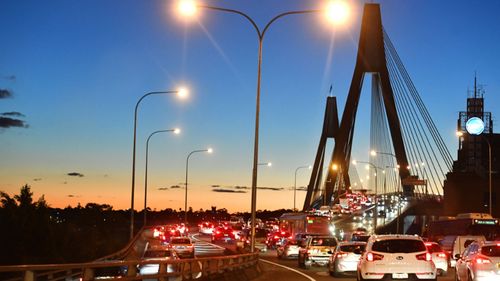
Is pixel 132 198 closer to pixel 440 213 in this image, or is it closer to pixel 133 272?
pixel 133 272

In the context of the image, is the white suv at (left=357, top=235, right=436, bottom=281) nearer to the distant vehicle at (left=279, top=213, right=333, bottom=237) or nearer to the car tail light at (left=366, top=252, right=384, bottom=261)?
the car tail light at (left=366, top=252, right=384, bottom=261)

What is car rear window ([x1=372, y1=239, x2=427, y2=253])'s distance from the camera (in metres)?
23.2

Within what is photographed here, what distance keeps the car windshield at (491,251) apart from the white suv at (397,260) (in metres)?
1.49

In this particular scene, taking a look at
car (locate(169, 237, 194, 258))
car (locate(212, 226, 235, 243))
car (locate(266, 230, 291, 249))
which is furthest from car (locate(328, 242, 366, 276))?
car (locate(212, 226, 235, 243))

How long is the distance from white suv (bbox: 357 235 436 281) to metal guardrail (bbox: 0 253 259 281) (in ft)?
18.4

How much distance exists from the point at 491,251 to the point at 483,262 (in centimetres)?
59

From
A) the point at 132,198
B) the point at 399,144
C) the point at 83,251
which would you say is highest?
the point at 399,144

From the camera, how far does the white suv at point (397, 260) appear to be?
75.2 feet

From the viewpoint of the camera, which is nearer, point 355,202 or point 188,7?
point 188,7

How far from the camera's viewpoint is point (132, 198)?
47312mm

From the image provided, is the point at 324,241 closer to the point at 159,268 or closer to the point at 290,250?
the point at 290,250

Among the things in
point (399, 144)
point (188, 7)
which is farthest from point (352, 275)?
point (399, 144)

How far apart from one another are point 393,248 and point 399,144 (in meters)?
53.2

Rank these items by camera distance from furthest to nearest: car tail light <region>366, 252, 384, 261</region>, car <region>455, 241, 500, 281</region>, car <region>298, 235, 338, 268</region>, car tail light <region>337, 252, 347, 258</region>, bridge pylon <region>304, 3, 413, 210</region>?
bridge pylon <region>304, 3, 413, 210</region> → car <region>298, 235, 338, 268</region> → car tail light <region>337, 252, 347, 258</region> → car tail light <region>366, 252, 384, 261</region> → car <region>455, 241, 500, 281</region>
